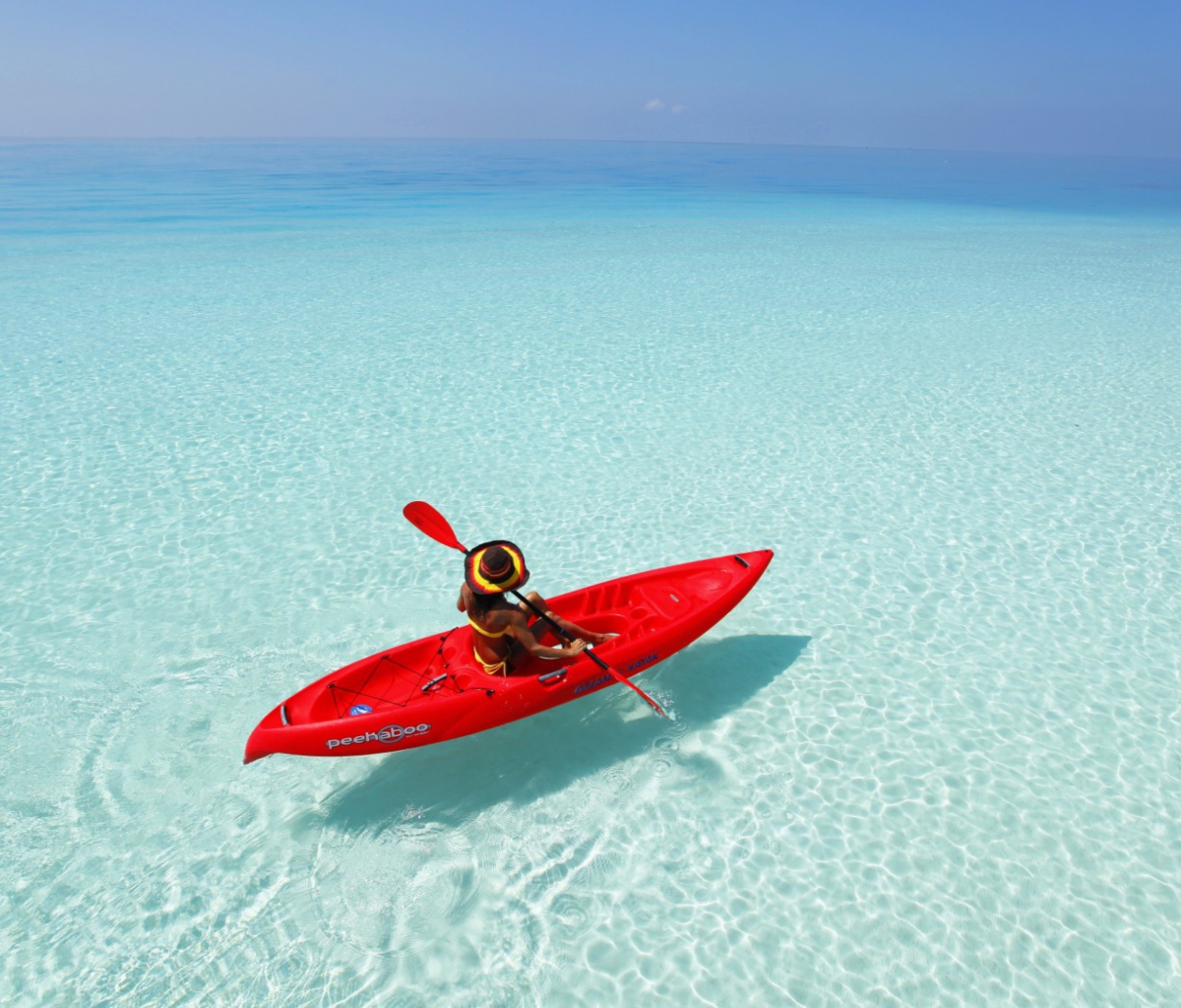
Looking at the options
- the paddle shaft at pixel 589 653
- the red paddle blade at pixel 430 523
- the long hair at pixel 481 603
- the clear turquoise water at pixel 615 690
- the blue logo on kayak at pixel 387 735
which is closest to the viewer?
the clear turquoise water at pixel 615 690

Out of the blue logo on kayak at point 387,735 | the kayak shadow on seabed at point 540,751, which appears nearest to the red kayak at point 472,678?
the blue logo on kayak at point 387,735

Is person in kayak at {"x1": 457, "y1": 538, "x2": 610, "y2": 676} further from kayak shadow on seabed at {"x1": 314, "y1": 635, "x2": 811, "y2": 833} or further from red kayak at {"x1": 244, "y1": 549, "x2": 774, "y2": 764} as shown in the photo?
kayak shadow on seabed at {"x1": 314, "y1": 635, "x2": 811, "y2": 833}

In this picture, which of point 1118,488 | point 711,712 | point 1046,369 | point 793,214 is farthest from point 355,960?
point 793,214

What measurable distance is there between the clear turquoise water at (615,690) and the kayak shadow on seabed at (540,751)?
0.07 feet

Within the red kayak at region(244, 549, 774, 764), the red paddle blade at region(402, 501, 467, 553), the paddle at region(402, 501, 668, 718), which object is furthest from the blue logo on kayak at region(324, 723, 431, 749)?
the red paddle blade at region(402, 501, 467, 553)

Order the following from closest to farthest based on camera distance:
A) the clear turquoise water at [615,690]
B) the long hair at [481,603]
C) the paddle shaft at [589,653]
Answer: the clear turquoise water at [615,690] < the long hair at [481,603] < the paddle shaft at [589,653]

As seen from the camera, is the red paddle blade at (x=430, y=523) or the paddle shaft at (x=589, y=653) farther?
the red paddle blade at (x=430, y=523)

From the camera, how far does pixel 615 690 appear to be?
16.2 ft

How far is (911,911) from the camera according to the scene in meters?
3.72

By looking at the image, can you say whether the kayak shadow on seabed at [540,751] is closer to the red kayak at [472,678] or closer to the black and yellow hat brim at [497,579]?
the red kayak at [472,678]

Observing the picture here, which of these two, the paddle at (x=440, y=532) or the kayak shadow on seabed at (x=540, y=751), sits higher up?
the paddle at (x=440, y=532)

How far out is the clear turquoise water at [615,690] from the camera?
142 inches

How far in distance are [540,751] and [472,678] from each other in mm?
618

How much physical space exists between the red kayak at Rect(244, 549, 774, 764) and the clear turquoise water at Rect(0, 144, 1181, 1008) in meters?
0.41
